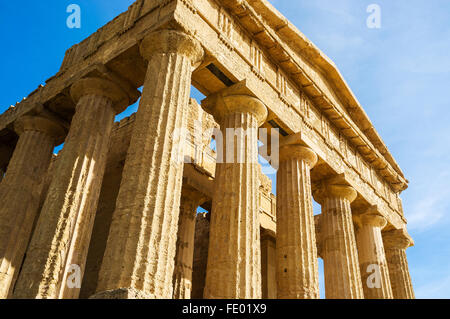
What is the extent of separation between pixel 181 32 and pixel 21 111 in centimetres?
804

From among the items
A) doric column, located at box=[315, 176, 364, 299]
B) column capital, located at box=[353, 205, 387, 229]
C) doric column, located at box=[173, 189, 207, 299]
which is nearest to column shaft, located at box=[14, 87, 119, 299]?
doric column, located at box=[173, 189, 207, 299]

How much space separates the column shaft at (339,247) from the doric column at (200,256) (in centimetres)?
666

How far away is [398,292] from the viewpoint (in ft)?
69.1

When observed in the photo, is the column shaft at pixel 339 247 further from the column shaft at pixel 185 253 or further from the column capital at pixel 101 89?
the column capital at pixel 101 89

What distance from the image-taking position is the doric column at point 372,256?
18.9m

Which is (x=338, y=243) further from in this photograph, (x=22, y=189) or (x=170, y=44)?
(x=22, y=189)

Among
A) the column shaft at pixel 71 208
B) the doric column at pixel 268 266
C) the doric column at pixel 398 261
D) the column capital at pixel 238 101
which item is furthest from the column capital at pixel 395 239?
the column shaft at pixel 71 208

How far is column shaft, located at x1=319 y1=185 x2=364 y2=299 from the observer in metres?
16.0

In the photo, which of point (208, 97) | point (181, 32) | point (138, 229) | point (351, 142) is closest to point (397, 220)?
point (351, 142)

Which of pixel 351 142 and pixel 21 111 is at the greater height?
pixel 351 142

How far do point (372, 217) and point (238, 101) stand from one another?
10.1 m

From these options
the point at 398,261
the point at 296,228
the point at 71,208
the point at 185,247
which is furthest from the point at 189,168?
the point at 398,261

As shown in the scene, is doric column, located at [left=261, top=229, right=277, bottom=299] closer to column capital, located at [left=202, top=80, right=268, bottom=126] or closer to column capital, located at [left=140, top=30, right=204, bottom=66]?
column capital, located at [left=202, top=80, right=268, bottom=126]

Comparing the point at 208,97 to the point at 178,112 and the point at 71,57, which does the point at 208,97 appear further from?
the point at 71,57
